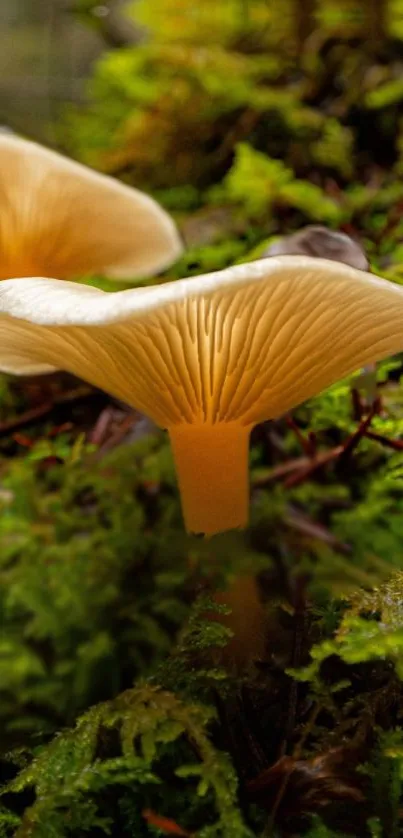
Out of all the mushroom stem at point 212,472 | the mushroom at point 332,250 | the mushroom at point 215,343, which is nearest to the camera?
the mushroom at point 215,343

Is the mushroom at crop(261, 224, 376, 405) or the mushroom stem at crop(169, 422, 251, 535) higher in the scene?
the mushroom at crop(261, 224, 376, 405)

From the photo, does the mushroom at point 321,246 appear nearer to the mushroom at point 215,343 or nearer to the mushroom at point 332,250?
the mushroom at point 332,250

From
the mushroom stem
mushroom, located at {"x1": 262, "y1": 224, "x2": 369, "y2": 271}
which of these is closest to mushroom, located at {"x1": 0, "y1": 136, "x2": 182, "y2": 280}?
mushroom, located at {"x1": 262, "y1": 224, "x2": 369, "y2": 271}

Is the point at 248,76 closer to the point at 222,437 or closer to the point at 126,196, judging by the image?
the point at 126,196

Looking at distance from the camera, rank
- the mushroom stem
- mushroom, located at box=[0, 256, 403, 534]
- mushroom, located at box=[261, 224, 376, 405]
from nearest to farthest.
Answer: mushroom, located at box=[0, 256, 403, 534] → the mushroom stem → mushroom, located at box=[261, 224, 376, 405]

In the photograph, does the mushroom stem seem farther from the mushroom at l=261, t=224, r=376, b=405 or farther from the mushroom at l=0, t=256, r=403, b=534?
the mushroom at l=261, t=224, r=376, b=405

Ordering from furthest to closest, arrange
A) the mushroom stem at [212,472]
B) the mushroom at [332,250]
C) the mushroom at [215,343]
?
1. the mushroom at [332,250]
2. the mushroom stem at [212,472]
3. the mushroom at [215,343]

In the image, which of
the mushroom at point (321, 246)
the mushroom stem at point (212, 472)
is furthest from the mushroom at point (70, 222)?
the mushroom stem at point (212, 472)
